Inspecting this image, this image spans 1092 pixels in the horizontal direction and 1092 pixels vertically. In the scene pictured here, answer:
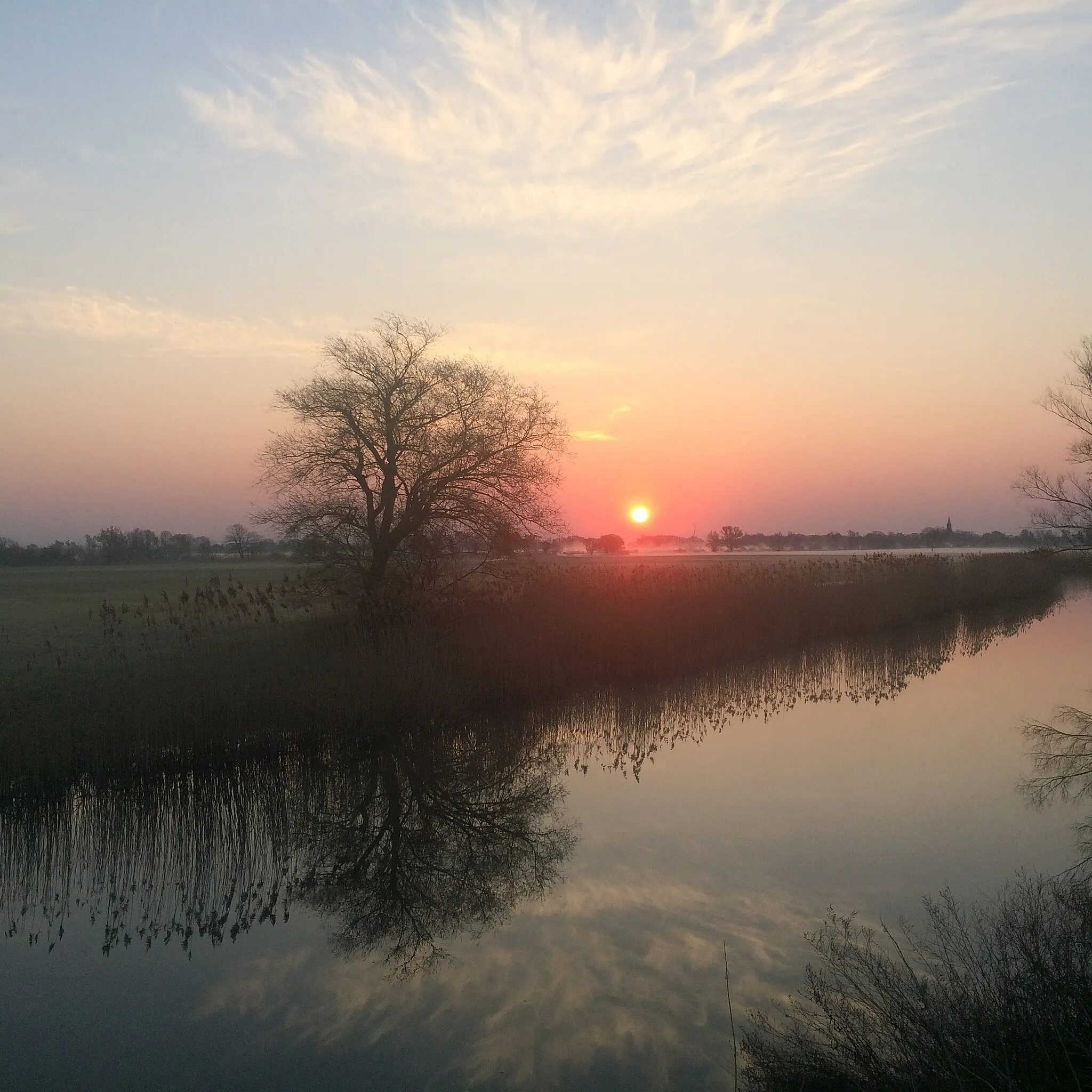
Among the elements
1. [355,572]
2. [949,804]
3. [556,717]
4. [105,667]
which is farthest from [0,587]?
[949,804]

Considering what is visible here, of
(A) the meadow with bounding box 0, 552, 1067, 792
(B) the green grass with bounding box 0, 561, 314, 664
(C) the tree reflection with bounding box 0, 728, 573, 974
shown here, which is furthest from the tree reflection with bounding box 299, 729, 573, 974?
(B) the green grass with bounding box 0, 561, 314, 664

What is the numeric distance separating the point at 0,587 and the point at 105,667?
127 ft

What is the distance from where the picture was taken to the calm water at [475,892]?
498 cm

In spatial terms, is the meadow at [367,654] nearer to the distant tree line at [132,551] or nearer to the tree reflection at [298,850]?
the tree reflection at [298,850]

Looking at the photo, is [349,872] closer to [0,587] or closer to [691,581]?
[691,581]

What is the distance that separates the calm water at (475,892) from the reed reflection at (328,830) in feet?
0.12

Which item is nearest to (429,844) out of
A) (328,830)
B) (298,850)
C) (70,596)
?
(328,830)

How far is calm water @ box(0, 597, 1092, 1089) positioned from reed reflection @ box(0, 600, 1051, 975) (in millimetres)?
36

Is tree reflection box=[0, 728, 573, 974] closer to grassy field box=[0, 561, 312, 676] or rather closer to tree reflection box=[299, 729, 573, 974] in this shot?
tree reflection box=[299, 729, 573, 974]

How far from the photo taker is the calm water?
16.4 feet

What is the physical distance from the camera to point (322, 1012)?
541cm

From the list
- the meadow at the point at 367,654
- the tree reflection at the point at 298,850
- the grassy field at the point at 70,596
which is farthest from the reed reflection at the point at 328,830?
the grassy field at the point at 70,596

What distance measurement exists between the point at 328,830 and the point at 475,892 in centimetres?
228

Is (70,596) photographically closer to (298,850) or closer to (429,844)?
(298,850)
